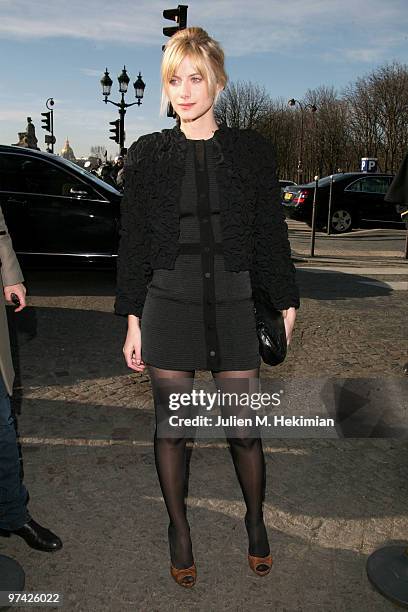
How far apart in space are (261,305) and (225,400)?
0.36 m

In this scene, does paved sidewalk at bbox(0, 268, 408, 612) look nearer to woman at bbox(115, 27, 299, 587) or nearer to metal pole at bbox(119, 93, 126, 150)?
woman at bbox(115, 27, 299, 587)

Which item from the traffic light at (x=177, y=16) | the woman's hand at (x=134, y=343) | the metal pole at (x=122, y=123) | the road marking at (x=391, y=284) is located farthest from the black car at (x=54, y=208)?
the metal pole at (x=122, y=123)

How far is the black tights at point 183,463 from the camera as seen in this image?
2.23 meters

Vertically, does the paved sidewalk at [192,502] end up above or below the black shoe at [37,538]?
below

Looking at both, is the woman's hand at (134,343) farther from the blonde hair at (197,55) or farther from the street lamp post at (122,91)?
the street lamp post at (122,91)

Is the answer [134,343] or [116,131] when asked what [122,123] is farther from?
[134,343]

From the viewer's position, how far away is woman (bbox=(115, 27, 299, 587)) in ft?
6.88

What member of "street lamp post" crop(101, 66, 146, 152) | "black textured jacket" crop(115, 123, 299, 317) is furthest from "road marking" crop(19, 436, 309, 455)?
"street lamp post" crop(101, 66, 146, 152)

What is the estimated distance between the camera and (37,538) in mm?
2531

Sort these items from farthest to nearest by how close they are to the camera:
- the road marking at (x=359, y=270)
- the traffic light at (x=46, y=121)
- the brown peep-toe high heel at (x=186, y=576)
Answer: the traffic light at (x=46, y=121) < the road marking at (x=359, y=270) < the brown peep-toe high heel at (x=186, y=576)

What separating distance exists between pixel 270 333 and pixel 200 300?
28cm

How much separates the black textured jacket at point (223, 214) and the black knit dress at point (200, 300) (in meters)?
0.03

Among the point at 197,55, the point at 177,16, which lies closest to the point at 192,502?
the point at 197,55

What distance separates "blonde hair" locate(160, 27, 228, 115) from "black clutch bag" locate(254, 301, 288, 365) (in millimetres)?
763
